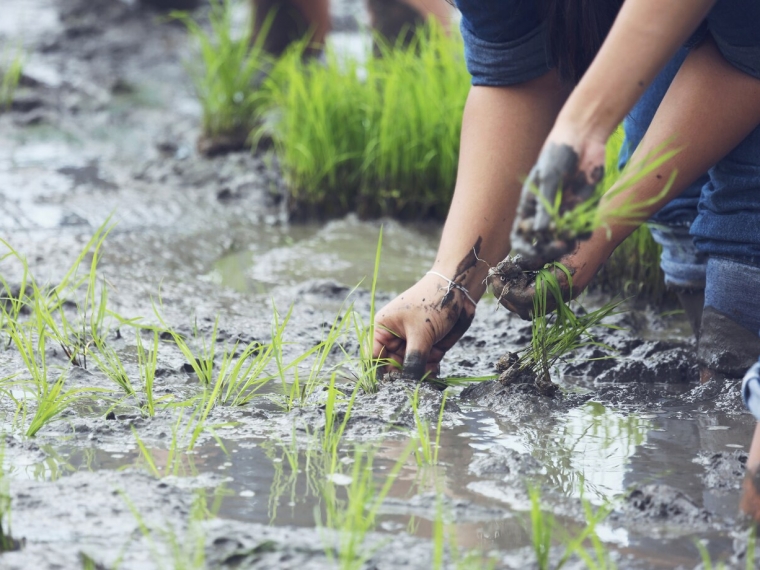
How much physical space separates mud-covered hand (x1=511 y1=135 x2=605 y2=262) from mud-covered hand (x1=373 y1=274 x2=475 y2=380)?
0.49m

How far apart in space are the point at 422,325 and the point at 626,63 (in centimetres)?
67

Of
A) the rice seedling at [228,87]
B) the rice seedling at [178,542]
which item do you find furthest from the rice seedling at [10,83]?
the rice seedling at [178,542]

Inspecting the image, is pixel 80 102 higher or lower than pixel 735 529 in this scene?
higher

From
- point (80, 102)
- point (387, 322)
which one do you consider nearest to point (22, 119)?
point (80, 102)

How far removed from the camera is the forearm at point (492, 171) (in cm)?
186

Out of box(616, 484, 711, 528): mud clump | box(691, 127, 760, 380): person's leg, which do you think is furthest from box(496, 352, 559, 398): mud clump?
box(616, 484, 711, 528): mud clump

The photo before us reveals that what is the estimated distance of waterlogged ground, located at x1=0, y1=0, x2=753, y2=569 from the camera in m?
1.25

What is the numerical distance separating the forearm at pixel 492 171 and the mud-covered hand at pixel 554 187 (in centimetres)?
52

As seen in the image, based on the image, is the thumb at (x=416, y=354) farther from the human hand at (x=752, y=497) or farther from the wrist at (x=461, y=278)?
the human hand at (x=752, y=497)

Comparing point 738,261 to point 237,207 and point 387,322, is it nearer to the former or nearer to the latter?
point 387,322

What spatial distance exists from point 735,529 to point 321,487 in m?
0.57

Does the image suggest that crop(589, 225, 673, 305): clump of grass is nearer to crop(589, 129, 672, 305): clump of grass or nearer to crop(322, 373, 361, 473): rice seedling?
crop(589, 129, 672, 305): clump of grass

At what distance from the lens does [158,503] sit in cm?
132

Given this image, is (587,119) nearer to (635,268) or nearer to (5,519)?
(5,519)
